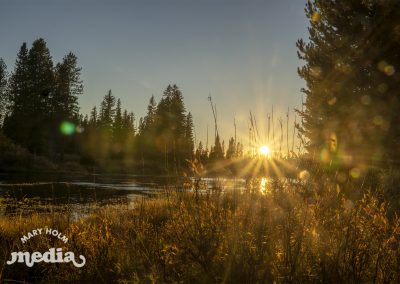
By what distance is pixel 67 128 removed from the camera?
49938 millimetres

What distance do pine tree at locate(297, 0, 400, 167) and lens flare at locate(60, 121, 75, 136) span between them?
40944 millimetres

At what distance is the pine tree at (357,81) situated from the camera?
12070 mm

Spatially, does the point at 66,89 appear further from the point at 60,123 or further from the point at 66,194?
the point at 66,194

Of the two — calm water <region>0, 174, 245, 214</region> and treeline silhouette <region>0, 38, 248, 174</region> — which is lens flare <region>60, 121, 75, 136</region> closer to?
treeline silhouette <region>0, 38, 248, 174</region>

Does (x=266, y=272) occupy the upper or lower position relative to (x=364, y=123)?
lower

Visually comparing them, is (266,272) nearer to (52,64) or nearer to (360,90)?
(360,90)

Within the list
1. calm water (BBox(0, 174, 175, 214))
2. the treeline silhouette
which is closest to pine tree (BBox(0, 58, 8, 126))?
the treeline silhouette

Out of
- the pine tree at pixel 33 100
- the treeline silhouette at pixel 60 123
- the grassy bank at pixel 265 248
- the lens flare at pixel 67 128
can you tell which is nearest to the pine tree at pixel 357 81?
the grassy bank at pixel 265 248

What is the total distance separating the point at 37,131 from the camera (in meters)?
43.6

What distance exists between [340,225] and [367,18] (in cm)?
1104

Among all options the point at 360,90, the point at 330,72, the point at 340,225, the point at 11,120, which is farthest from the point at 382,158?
the point at 11,120

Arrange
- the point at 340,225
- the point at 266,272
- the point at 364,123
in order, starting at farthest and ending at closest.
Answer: the point at 364,123, the point at 340,225, the point at 266,272

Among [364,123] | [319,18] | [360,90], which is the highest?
[319,18]

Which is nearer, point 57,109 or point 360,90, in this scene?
point 360,90
